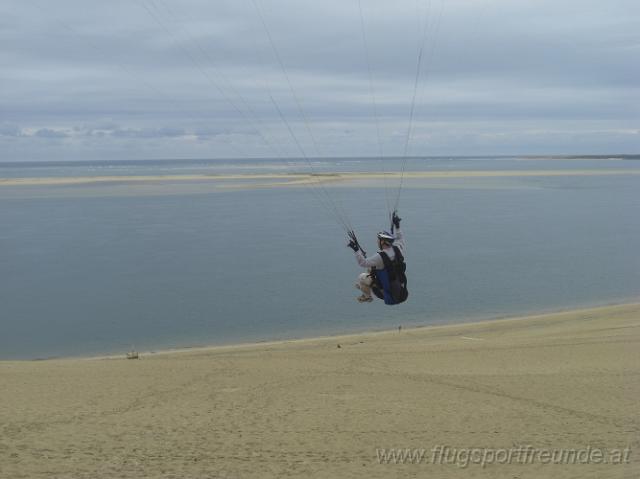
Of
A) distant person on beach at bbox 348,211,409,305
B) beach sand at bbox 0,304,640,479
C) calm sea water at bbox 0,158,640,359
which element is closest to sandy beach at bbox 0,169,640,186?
calm sea water at bbox 0,158,640,359

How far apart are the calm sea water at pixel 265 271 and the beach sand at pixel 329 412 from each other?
4.91 metres

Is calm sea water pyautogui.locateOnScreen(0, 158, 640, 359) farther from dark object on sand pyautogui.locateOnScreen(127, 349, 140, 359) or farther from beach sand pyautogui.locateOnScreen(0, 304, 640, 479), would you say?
beach sand pyautogui.locateOnScreen(0, 304, 640, 479)

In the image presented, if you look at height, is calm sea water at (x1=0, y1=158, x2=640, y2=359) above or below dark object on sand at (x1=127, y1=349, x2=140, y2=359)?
above

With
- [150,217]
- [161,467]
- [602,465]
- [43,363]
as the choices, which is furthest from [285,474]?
[150,217]

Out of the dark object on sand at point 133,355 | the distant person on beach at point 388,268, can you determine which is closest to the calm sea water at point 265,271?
the dark object on sand at point 133,355

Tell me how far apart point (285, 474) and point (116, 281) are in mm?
18808

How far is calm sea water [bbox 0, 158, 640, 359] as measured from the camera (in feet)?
64.7

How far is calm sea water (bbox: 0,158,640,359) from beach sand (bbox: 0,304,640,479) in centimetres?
491

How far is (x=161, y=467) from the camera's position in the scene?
8375mm

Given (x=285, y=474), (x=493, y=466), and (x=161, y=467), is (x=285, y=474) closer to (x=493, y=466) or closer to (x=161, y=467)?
(x=161, y=467)

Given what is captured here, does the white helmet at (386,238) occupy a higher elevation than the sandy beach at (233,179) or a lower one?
lower

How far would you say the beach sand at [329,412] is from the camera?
8453mm

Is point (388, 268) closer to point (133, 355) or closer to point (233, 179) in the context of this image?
point (133, 355)

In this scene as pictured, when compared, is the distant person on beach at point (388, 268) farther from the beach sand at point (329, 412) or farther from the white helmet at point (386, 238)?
the beach sand at point (329, 412)
